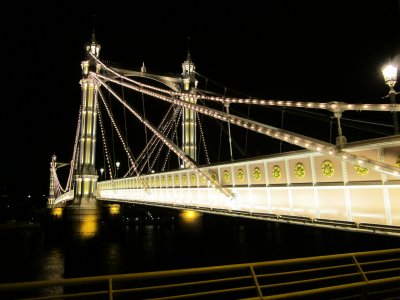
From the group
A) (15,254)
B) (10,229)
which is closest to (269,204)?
(15,254)

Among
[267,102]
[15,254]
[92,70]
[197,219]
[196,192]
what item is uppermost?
[92,70]

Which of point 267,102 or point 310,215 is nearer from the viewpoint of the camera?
point 310,215

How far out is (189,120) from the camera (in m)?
26.6

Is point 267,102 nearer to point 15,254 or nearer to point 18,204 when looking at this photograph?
point 15,254

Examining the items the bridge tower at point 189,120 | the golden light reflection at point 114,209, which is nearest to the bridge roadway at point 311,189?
the bridge tower at point 189,120

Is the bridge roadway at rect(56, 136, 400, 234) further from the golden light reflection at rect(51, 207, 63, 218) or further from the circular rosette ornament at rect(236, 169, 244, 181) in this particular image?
the golden light reflection at rect(51, 207, 63, 218)

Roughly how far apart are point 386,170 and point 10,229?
51.2 metres

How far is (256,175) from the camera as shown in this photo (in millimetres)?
11961

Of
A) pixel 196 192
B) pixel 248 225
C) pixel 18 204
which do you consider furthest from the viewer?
pixel 18 204

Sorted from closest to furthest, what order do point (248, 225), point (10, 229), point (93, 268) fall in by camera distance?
point (93, 268), point (248, 225), point (10, 229)

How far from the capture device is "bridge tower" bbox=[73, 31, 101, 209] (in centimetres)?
2628

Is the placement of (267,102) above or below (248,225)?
above

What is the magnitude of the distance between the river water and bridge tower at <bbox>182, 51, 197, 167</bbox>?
4.60 meters

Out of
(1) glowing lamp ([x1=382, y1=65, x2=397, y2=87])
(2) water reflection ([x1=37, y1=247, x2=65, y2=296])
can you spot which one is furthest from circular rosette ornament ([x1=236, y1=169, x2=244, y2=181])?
(2) water reflection ([x1=37, y1=247, x2=65, y2=296])
